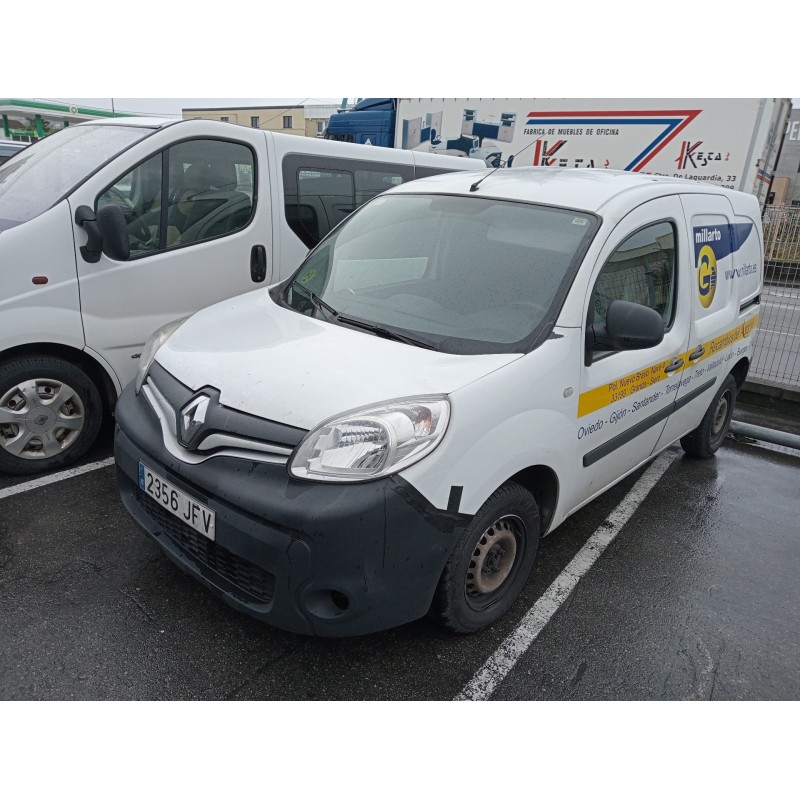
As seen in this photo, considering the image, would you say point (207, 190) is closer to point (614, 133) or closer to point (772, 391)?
point (772, 391)

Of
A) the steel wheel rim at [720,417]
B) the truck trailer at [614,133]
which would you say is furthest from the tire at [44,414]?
the truck trailer at [614,133]

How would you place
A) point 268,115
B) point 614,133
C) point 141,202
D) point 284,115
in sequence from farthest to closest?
point 268,115, point 284,115, point 614,133, point 141,202

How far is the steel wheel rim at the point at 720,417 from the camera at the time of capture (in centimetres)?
448

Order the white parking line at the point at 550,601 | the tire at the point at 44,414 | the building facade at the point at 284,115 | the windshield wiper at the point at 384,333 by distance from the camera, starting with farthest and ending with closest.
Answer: the building facade at the point at 284,115
the tire at the point at 44,414
the windshield wiper at the point at 384,333
the white parking line at the point at 550,601

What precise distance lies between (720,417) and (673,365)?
162 cm

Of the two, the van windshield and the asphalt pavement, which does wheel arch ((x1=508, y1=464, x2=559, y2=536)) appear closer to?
the asphalt pavement

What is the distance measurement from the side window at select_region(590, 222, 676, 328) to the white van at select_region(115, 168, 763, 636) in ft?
0.04

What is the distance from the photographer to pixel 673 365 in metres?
3.31

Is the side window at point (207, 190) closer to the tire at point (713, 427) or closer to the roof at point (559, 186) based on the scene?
the roof at point (559, 186)

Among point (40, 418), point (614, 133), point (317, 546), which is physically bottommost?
point (40, 418)

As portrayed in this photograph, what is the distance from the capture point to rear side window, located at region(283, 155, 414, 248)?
4641 mm

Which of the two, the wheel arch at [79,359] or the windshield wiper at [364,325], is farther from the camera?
the wheel arch at [79,359]

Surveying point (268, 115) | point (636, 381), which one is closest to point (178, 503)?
point (636, 381)

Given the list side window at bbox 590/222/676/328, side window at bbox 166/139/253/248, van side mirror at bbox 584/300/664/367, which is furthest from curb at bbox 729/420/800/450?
side window at bbox 166/139/253/248
